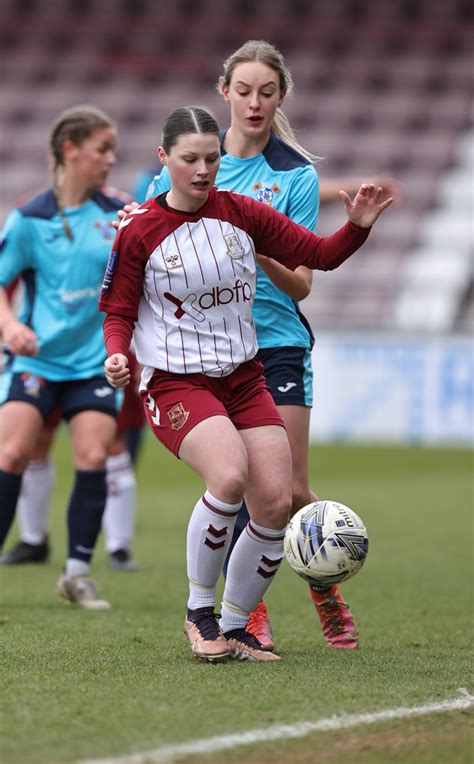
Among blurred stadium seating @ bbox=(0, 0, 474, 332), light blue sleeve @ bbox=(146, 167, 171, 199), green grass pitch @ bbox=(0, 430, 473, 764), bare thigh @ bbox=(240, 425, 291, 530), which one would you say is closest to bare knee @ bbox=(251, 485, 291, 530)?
bare thigh @ bbox=(240, 425, 291, 530)

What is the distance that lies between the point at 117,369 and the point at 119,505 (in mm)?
3948

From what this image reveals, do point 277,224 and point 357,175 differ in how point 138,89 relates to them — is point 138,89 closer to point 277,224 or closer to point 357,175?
point 357,175

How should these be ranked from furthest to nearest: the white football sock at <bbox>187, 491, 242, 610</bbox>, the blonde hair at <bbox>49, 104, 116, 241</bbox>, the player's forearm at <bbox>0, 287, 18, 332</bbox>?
the blonde hair at <bbox>49, 104, 116, 241</bbox>, the player's forearm at <bbox>0, 287, 18, 332</bbox>, the white football sock at <bbox>187, 491, 242, 610</bbox>

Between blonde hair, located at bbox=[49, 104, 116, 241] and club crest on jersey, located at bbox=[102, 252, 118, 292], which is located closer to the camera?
club crest on jersey, located at bbox=[102, 252, 118, 292]

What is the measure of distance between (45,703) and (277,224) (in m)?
1.88

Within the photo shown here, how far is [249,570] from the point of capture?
496 centimetres

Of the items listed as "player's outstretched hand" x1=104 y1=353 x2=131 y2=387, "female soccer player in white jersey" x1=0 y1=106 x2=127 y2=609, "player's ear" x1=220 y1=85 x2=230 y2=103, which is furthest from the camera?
"female soccer player in white jersey" x1=0 y1=106 x2=127 y2=609

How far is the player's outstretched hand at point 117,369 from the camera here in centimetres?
453

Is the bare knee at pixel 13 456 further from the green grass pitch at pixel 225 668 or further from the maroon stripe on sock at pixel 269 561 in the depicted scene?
the maroon stripe on sock at pixel 269 561

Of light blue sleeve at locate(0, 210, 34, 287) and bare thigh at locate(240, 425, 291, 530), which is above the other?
light blue sleeve at locate(0, 210, 34, 287)

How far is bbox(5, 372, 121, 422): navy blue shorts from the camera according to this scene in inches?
258

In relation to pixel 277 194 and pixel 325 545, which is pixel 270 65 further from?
pixel 325 545

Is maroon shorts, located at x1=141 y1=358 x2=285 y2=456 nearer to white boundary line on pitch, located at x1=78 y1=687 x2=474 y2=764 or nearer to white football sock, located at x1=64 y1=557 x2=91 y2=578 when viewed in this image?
white boundary line on pitch, located at x1=78 y1=687 x2=474 y2=764

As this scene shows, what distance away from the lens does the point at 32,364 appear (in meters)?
6.65
